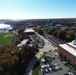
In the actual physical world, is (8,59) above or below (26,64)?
above

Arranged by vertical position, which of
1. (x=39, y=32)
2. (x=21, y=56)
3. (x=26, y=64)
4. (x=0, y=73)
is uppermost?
(x=0, y=73)

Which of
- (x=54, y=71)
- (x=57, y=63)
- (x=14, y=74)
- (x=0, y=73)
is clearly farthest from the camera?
(x=57, y=63)

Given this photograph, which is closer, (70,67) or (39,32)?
(70,67)

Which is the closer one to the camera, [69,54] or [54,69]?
[54,69]

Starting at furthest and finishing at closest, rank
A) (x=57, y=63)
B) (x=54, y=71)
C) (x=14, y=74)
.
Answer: (x=57, y=63) < (x=54, y=71) < (x=14, y=74)

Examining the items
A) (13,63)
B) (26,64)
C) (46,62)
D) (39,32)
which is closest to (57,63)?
(46,62)

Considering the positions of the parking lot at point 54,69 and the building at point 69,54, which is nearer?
the parking lot at point 54,69

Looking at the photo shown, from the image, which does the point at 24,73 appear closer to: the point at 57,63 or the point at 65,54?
the point at 57,63

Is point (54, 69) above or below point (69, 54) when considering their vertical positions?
below

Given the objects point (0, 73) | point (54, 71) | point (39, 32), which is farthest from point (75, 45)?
point (39, 32)

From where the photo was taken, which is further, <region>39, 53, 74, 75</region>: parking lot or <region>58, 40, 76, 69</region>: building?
<region>58, 40, 76, 69</region>: building
